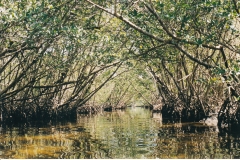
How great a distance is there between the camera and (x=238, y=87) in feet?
27.7

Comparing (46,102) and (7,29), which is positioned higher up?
(7,29)

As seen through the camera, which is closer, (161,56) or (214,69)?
(214,69)

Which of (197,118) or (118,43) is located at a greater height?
(118,43)

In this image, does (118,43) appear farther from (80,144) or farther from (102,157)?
(102,157)

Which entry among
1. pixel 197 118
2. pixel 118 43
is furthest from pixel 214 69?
pixel 197 118

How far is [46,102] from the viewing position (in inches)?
632

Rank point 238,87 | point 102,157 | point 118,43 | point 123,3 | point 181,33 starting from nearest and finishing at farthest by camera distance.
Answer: point 102,157, point 181,33, point 123,3, point 238,87, point 118,43

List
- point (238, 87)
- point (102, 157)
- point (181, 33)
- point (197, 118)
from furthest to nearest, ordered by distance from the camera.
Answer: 1. point (197, 118)
2. point (238, 87)
3. point (181, 33)
4. point (102, 157)

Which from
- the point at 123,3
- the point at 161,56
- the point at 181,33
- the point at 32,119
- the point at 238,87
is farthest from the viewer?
the point at 32,119

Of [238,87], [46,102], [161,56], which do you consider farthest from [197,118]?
[46,102]

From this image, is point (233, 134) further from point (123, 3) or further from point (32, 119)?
point (32, 119)

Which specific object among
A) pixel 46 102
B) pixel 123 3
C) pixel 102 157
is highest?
pixel 123 3

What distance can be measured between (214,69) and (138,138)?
10.1ft

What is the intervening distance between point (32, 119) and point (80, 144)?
861cm
